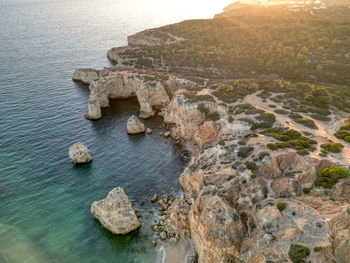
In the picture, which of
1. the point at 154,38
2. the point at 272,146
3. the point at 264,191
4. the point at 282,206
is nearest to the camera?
the point at 282,206

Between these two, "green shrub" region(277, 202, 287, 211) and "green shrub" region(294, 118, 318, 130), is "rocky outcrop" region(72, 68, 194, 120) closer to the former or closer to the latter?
"green shrub" region(294, 118, 318, 130)

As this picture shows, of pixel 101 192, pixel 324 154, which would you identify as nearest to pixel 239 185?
pixel 324 154

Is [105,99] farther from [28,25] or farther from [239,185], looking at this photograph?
[28,25]

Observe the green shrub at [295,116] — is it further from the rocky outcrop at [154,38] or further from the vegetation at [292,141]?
the rocky outcrop at [154,38]

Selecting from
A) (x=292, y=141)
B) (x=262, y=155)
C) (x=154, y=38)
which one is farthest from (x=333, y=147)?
(x=154, y=38)

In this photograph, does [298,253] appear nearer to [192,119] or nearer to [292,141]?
[292,141]

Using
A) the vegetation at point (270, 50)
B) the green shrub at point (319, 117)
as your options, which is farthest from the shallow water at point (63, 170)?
the vegetation at point (270, 50)
